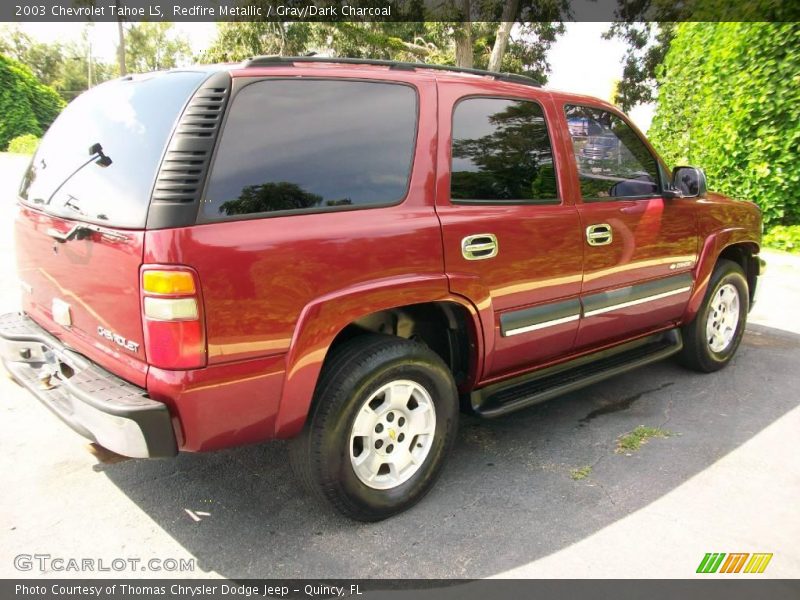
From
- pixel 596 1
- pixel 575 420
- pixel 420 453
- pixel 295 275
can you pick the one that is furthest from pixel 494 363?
pixel 596 1

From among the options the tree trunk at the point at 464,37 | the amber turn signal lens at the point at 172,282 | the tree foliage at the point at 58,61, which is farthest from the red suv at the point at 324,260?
the tree foliage at the point at 58,61

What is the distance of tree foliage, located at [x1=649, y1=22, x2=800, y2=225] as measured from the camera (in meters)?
8.27

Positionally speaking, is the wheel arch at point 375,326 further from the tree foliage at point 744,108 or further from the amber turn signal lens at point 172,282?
the tree foliage at point 744,108

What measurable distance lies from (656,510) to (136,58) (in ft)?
216

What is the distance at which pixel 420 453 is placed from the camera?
9.77ft

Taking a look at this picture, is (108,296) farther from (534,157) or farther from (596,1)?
(596,1)

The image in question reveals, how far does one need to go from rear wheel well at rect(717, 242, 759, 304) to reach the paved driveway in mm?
1270

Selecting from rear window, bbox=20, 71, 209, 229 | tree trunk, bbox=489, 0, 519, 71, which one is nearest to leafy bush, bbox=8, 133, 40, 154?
tree trunk, bbox=489, 0, 519, 71

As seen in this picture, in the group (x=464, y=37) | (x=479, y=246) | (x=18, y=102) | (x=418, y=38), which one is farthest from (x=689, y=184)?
(x=18, y=102)

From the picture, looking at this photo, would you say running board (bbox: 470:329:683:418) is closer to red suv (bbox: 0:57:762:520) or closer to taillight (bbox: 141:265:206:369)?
red suv (bbox: 0:57:762:520)

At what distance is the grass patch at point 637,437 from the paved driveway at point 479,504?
5 centimetres

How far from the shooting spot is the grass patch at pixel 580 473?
129 inches

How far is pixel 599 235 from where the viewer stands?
3562 millimetres

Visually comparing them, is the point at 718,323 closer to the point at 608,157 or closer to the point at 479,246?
the point at 608,157
